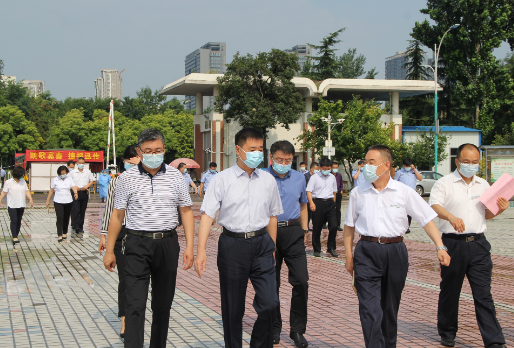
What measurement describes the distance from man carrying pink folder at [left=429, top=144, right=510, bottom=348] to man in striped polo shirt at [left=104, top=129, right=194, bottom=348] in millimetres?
2444

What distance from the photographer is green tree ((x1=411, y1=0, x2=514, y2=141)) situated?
47.4 meters

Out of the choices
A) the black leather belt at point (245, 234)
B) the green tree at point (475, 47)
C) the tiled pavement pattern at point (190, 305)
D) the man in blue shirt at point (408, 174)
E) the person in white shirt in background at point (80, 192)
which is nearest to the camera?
the black leather belt at point (245, 234)

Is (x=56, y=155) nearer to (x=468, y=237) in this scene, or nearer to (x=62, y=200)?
(x=62, y=200)

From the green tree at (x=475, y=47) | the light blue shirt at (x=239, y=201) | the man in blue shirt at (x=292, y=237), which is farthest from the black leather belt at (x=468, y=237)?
the green tree at (x=475, y=47)

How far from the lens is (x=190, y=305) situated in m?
6.83

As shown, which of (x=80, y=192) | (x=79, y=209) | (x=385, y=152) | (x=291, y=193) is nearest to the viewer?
(x=385, y=152)

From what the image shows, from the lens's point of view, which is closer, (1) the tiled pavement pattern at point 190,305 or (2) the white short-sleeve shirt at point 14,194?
(1) the tiled pavement pattern at point 190,305

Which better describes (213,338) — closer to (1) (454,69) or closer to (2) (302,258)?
(2) (302,258)

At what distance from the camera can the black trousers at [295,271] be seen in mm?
5324

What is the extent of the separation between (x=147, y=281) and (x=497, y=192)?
10.5ft

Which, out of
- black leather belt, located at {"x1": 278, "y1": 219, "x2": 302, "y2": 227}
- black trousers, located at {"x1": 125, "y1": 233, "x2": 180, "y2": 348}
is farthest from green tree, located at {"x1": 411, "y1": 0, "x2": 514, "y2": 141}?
black trousers, located at {"x1": 125, "y1": 233, "x2": 180, "y2": 348}

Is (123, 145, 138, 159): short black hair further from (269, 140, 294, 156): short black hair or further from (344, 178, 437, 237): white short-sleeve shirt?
(344, 178, 437, 237): white short-sleeve shirt

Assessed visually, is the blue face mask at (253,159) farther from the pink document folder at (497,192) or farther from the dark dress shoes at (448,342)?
the dark dress shoes at (448,342)

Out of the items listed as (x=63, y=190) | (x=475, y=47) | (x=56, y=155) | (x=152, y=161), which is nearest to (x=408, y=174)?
(x=63, y=190)
